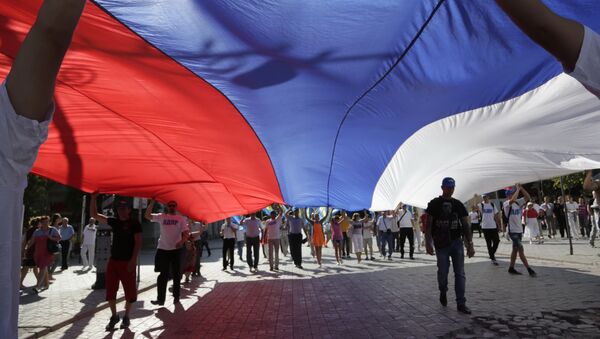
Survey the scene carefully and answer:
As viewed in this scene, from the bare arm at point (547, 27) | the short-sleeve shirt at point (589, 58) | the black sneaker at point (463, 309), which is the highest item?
the bare arm at point (547, 27)

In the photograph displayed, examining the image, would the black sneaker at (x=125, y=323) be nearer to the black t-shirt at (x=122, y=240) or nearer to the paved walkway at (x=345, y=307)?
the paved walkway at (x=345, y=307)

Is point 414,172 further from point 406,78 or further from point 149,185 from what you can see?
point 149,185

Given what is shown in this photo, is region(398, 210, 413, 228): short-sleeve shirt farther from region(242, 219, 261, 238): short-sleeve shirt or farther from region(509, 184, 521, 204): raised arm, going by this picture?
region(509, 184, 521, 204): raised arm

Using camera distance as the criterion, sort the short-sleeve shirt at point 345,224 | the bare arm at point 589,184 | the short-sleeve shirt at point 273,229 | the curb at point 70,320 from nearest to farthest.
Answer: the curb at point 70,320, the bare arm at point 589,184, the short-sleeve shirt at point 273,229, the short-sleeve shirt at point 345,224

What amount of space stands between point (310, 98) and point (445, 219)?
3.32 meters

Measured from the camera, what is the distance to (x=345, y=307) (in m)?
7.49

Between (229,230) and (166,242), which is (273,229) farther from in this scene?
(166,242)

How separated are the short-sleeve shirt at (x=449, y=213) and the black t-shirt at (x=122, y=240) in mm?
5151

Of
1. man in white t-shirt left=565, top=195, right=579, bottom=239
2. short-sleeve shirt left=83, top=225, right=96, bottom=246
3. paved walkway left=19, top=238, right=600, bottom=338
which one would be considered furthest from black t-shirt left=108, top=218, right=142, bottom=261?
man in white t-shirt left=565, top=195, right=579, bottom=239

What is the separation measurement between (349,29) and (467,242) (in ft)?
14.9

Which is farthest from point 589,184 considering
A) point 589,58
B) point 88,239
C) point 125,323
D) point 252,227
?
point 88,239

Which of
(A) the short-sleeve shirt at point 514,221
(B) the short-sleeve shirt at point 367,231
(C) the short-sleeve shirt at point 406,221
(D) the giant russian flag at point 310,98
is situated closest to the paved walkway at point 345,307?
(A) the short-sleeve shirt at point 514,221

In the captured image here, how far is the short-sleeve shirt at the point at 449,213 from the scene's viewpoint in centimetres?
694

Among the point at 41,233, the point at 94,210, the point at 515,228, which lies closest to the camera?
the point at 94,210
